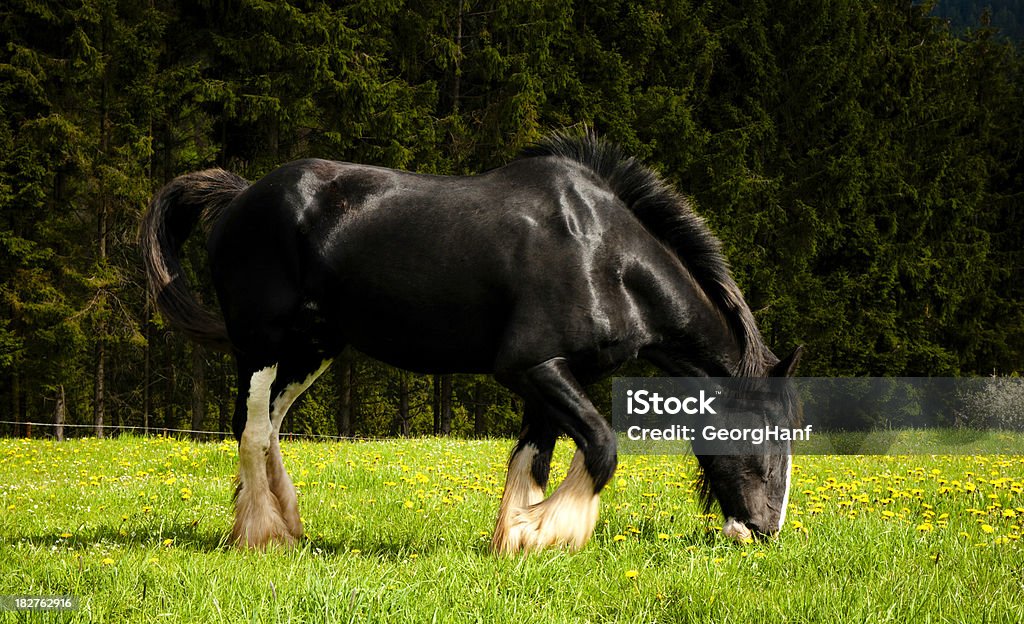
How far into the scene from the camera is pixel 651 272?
5.12 meters

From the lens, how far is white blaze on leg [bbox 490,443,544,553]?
4836mm

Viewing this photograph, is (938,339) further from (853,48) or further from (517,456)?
(517,456)

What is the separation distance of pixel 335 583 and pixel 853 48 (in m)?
25.3

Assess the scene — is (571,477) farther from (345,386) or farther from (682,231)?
(345,386)

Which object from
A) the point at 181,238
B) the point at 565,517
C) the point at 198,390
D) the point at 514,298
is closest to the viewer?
the point at 565,517

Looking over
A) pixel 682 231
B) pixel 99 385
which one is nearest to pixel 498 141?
pixel 99 385

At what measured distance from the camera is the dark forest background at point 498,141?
1919 cm

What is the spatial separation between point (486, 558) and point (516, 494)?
650 millimetres

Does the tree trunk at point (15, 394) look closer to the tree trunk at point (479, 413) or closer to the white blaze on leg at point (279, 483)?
the tree trunk at point (479, 413)

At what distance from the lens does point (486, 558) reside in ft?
15.1

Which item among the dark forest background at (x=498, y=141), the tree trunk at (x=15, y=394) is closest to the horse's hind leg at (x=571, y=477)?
the dark forest background at (x=498, y=141)

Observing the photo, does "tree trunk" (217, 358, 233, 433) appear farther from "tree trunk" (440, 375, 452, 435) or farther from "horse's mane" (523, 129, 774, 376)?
"horse's mane" (523, 129, 774, 376)

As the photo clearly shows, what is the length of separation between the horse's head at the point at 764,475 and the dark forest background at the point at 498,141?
14515 mm

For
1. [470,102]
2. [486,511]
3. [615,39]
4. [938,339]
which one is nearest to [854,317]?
[938,339]
